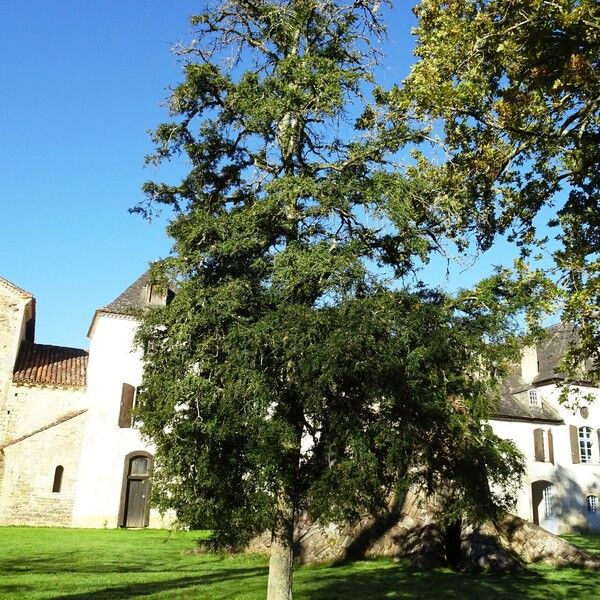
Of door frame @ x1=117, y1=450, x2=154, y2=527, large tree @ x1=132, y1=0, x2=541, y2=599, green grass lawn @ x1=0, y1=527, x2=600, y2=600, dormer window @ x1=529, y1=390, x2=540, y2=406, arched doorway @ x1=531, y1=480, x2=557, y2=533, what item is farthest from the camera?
dormer window @ x1=529, y1=390, x2=540, y2=406

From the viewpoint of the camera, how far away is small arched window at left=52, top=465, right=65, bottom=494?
2598cm

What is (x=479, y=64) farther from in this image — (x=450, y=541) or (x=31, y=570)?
(x=31, y=570)

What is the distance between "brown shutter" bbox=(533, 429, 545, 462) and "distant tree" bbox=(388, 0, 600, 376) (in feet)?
73.4

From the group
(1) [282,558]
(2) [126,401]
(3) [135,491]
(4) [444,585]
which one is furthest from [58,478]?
(1) [282,558]

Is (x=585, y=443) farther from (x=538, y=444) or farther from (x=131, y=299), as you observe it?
(x=131, y=299)

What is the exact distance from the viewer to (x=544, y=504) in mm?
32281

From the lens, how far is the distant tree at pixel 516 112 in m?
10.9

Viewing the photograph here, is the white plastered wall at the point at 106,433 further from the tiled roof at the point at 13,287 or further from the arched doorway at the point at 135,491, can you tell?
the tiled roof at the point at 13,287

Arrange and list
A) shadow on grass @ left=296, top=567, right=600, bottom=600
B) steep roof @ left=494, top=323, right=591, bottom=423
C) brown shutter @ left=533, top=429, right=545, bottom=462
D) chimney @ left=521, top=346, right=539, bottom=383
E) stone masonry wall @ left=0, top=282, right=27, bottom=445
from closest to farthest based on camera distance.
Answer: shadow on grass @ left=296, top=567, right=600, bottom=600
stone masonry wall @ left=0, top=282, right=27, bottom=445
brown shutter @ left=533, top=429, right=545, bottom=462
steep roof @ left=494, top=323, right=591, bottom=423
chimney @ left=521, top=346, right=539, bottom=383

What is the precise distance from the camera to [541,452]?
32.3 m

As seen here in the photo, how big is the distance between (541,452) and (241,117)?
27462 millimetres

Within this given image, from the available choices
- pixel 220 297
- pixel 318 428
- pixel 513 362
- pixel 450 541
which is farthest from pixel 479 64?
pixel 450 541

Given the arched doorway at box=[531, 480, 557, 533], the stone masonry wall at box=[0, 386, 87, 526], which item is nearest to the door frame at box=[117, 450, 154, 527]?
the stone masonry wall at box=[0, 386, 87, 526]

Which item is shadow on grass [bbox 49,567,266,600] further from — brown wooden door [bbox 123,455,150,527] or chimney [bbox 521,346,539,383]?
chimney [bbox 521,346,539,383]
